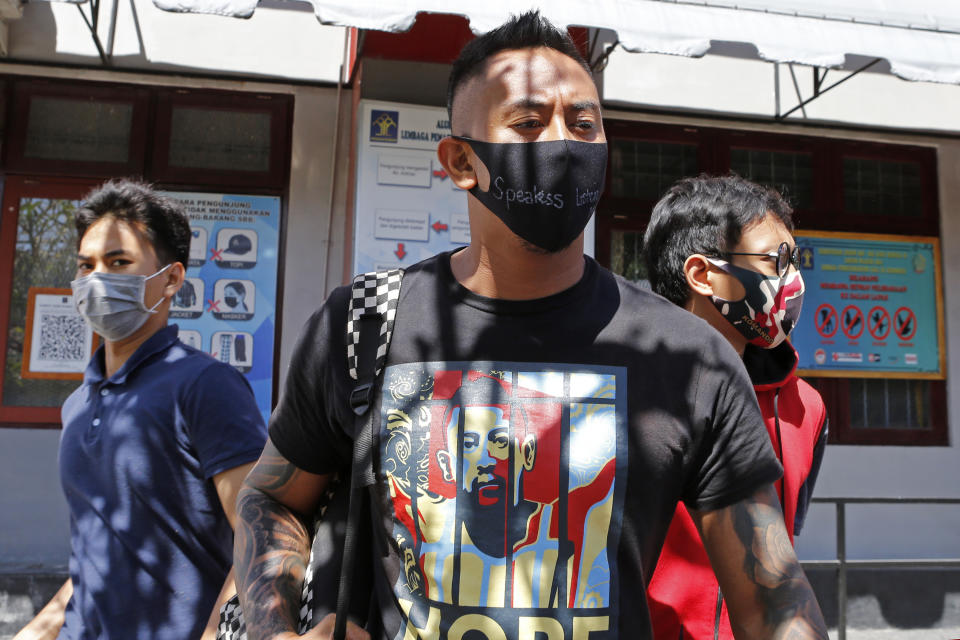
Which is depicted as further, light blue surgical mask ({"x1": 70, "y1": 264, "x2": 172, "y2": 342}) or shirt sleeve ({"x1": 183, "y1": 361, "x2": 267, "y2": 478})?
light blue surgical mask ({"x1": 70, "y1": 264, "x2": 172, "y2": 342})

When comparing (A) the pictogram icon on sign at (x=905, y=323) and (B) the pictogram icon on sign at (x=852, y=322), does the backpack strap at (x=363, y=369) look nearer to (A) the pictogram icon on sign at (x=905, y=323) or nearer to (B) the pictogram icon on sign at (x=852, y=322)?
(B) the pictogram icon on sign at (x=852, y=322)

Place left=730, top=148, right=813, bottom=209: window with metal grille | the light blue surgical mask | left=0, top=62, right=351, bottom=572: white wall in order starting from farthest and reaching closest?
left=730, top=148, right=813, bottom=209: window with metal grille → left=0, top=62, right=351, bottom=572: white wall → the light blue surgical mask

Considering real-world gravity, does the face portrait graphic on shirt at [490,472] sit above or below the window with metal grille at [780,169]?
below

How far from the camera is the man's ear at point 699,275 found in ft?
7.80

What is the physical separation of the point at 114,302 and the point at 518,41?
1823 millimetres

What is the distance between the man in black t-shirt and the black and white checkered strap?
2 centimetres

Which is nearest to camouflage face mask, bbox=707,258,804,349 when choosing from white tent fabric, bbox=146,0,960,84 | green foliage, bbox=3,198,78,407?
white tent fabric, bbox=146,0,960,84

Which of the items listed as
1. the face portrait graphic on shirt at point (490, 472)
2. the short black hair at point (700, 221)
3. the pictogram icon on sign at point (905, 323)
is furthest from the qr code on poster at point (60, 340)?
the pictogram icon on sign at point (905, 323)

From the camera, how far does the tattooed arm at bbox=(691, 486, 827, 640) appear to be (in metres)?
1.43

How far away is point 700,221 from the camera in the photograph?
8.06 feet

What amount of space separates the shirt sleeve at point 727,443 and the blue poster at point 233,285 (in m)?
4.77

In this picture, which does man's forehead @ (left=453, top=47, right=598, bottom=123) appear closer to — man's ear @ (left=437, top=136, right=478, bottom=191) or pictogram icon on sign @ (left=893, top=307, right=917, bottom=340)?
man's ear @ (left=437, top=136, right=478, bottom=191)

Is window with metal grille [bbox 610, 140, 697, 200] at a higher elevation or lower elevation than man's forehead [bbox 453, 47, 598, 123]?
higher

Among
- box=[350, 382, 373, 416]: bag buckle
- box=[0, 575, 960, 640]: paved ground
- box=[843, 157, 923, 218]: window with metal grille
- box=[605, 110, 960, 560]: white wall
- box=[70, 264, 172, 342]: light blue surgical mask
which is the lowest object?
box=[0, 575, 960, 640]: paved ground
